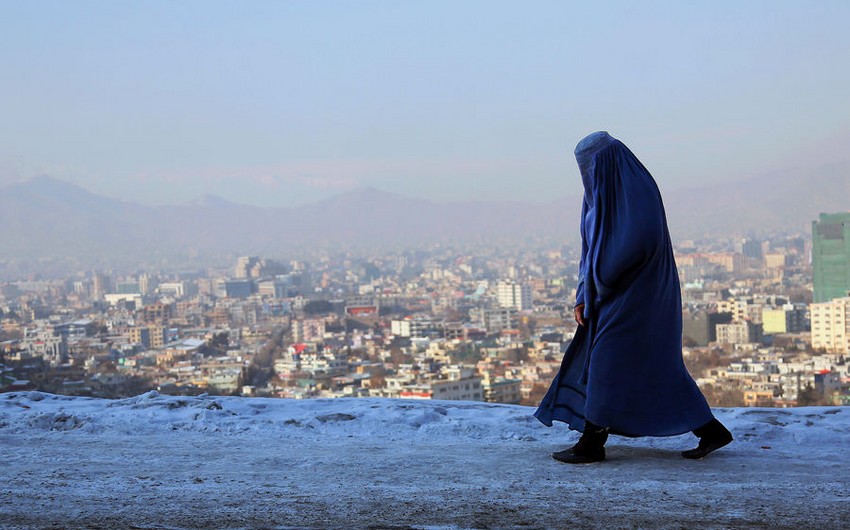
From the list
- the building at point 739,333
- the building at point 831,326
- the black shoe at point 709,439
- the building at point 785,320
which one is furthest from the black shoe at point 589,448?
the building at point 785,320

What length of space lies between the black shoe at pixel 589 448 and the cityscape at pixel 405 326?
9.47 meters

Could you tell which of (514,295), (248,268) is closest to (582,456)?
(514,295)

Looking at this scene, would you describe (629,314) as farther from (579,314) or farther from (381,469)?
(381,469)

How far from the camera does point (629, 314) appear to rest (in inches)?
130

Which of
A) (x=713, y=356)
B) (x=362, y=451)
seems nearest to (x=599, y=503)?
(x=362, y=451)

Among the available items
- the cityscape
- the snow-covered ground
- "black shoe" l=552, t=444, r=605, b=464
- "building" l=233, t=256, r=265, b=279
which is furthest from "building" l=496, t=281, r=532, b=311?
"black shoe" l=552, t=444, r=605, b=464

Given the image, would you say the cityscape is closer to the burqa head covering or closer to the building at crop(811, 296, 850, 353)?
the building at crop(811, 296, 850, 353)

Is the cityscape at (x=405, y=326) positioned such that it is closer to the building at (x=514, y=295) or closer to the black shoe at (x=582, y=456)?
the building at (x=514, y=295)

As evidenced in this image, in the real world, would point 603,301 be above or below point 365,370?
above

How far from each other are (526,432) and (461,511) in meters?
1.41

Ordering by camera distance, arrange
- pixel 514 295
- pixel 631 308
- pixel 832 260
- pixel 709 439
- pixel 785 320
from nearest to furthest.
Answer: pixel 631 308, pixel 709 439, pixel 785 320, pixel 832 260, pixel 514 295

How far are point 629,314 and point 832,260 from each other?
43.7 meters

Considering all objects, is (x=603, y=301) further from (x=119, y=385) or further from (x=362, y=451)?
(x=119, y=385)

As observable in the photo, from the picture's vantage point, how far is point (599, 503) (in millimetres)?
2752
